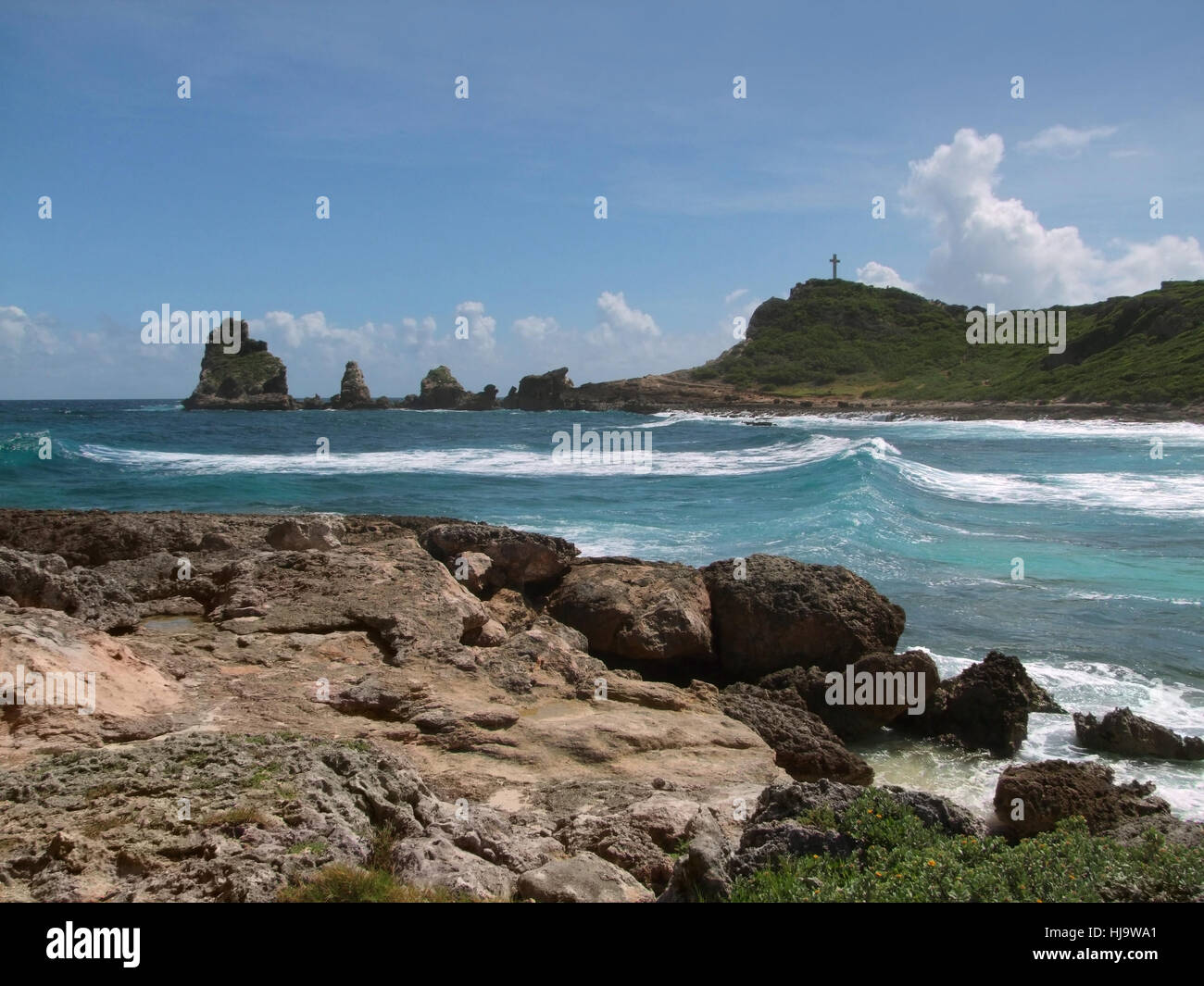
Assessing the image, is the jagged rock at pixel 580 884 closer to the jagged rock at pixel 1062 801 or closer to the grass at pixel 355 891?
the grass at pixel 355 891

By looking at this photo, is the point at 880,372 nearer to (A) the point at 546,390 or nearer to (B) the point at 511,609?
(A) the point at 546,390

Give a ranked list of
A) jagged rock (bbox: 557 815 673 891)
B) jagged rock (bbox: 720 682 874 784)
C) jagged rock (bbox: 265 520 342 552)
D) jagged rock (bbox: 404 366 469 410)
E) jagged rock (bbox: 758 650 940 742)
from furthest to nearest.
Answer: jagged rock (bbox: 404 366 469 410) → jagged rock (bbox: 265 520 342 552) → jagged rock (bbox: 758 650 940 742) → jagged rock (bbox: 720 682 874 784) → jagged rock (bbox: 557 815 673 891)

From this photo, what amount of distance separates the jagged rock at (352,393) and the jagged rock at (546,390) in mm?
19891

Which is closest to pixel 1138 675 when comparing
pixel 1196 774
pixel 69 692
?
pixel 1196 774

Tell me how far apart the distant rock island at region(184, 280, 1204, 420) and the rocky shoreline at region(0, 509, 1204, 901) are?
5365 cm

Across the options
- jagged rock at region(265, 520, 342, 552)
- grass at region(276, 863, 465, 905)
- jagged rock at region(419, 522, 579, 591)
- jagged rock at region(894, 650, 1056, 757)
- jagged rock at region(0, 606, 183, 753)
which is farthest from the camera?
jagged rock at region(265, 520, 342, 552)

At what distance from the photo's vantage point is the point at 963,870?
4164 millimetres

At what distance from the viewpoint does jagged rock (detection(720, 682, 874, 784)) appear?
7.49 metres

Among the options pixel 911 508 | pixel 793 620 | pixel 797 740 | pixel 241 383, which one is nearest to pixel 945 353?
pixel 911 508

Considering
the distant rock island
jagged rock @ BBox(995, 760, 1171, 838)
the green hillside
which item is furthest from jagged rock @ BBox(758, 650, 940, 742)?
the green hillside

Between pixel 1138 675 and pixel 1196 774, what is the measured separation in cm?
304

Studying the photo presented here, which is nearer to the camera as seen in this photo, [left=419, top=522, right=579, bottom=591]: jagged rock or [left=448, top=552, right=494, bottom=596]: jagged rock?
[left=448, top=552, right=494, bottom=596]: jagged rock

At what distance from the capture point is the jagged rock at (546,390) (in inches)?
3888

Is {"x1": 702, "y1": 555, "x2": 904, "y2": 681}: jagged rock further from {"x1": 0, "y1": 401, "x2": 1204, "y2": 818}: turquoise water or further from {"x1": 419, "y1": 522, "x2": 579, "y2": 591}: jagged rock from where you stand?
{"x1": 419, "y1": 522, "x2": 579, "y2": 591}: jagged rock
